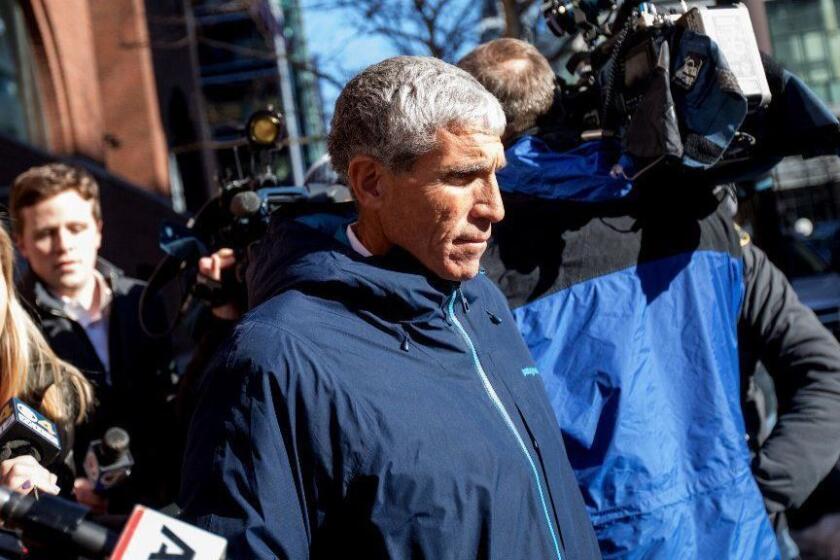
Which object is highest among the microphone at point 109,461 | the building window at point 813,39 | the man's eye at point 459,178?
the building window at point 813,39

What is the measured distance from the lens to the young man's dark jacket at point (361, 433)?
1690 mm

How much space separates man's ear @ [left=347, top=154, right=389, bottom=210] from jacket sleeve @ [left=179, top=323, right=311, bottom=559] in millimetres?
397

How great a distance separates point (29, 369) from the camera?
253cm

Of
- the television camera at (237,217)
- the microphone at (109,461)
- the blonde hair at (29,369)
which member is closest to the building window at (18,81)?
the television camera at (237,217)

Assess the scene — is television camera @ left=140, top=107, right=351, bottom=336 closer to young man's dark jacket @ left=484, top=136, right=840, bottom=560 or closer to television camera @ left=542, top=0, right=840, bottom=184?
young man's dark jacket @ left=484, top=136, right=840, bottom=560

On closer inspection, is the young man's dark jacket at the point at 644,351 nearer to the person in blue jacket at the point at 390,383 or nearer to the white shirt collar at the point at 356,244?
the person in blue jacket at the point at 390,383

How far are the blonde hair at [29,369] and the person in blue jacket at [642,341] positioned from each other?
1.14 metres

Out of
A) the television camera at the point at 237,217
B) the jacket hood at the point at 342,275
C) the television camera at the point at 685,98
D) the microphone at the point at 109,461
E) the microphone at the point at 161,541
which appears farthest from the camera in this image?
the microphone at the point at 109,461

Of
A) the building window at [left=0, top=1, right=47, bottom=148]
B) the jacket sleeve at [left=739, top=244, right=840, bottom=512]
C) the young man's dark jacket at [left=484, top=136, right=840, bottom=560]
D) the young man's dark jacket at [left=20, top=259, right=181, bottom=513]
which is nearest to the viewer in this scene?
the young man's dark jacket at [left=484, top=136, right=840, bottom=560]

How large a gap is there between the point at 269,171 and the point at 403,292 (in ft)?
4.45

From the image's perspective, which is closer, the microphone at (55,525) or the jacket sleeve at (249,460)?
the microphone at (55,525)

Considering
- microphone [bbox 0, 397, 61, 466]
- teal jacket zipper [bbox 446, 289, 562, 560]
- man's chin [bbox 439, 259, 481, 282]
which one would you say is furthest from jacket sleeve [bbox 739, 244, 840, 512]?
microphone [bbox 0, 397, 61, 466]

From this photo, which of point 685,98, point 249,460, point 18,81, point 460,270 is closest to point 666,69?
point 685,98

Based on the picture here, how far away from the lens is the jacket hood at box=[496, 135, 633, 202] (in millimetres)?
2494
